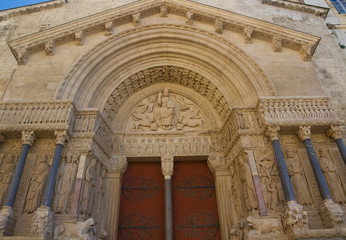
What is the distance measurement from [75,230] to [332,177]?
5.88 m

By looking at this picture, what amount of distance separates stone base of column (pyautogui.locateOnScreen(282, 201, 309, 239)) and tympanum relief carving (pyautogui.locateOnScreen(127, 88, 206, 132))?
372 centimetres

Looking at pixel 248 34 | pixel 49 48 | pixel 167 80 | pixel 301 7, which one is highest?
pixel 301 7

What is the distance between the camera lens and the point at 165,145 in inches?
304

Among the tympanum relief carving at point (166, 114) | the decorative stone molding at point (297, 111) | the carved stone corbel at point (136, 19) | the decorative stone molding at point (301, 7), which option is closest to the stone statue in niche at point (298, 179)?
the decorative stone molding at point (297, 111)

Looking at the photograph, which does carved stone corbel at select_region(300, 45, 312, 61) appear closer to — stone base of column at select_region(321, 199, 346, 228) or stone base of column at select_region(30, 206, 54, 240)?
stone base of column at select_region(321, 199, 346, 228)

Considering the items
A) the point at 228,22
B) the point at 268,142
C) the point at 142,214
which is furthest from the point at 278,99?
the point at 142,214

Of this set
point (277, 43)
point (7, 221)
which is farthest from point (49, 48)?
point (277, 43)

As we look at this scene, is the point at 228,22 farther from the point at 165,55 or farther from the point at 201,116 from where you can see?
the point at 201,116

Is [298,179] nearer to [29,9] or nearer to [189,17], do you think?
[189,17]

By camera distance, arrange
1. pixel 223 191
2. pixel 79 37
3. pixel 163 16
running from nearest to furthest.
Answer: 1. pixel 223 191
2. pixel 79 37
3. pixel 163 16

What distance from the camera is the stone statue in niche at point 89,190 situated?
5.71 metres

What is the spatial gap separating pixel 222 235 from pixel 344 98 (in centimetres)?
560

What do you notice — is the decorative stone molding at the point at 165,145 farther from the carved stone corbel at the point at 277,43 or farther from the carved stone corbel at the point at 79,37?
the carved stone corbel at the point at 277,43

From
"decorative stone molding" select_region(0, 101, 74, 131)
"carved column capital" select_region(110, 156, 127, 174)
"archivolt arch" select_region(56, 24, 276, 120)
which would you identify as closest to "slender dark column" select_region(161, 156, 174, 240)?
"carved column capital" select_region(110, 156, 127, 174)
